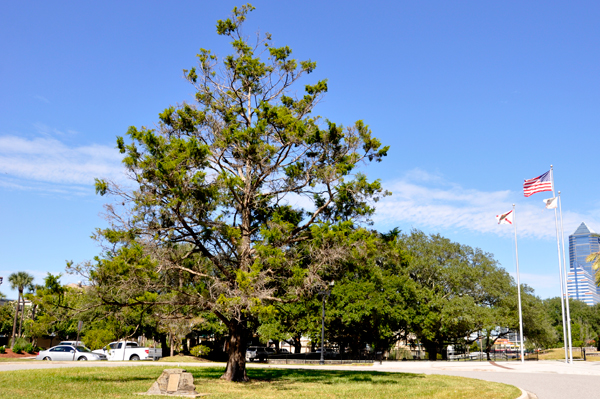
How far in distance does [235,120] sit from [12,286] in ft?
176

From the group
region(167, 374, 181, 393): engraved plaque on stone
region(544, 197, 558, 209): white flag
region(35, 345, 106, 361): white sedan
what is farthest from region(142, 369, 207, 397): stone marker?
region(544, 197, 558, 209): white flag

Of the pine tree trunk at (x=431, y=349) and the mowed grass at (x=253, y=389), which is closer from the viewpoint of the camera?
the mowed grass at (x=253, y=389)

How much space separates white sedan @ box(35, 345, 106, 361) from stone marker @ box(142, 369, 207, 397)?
23.5 metres

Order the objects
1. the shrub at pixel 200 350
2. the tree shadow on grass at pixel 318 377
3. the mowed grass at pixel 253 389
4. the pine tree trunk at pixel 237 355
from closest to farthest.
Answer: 1. the mowed grass at pixel 253 389
2. the pine tree trunk at pixel 237 355
3. the tree shadow on grass at pixel 318 377
4. the shrub at pixel 200 350

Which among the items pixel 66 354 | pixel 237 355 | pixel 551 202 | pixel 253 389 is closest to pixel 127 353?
pixel 66 354

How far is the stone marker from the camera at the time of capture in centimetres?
1241

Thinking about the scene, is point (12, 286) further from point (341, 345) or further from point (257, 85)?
point (257, 85)

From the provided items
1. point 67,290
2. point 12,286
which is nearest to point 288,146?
point 67,290

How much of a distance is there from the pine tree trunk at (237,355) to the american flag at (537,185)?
24318 mm

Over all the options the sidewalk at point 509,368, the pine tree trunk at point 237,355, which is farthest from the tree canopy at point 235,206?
the sidewalk at point 509,368

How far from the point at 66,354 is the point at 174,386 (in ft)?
81.1

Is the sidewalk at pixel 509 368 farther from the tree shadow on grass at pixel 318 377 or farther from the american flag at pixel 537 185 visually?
the american flag at pixel 537 185

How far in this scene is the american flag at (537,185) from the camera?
3269 cm

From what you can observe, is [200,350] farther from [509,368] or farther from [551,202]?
[551,202]
